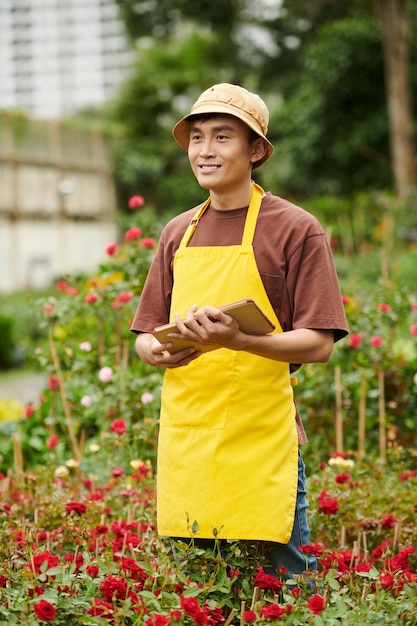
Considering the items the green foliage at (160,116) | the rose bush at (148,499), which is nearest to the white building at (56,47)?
the green foliage at (160,116)

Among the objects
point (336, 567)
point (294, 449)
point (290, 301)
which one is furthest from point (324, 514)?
point (290, 301)

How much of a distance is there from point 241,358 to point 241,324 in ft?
0.61

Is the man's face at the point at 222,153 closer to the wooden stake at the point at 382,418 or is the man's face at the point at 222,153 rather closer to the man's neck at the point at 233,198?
the man's neck at the point at 233,198

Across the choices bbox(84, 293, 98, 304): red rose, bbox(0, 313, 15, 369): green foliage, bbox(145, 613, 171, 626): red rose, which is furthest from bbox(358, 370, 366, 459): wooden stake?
bbox(0, 313, 15, 369): green foliage

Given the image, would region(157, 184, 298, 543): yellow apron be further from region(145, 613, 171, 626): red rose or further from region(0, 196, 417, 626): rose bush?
region(145, 613, 171, 626): red rose

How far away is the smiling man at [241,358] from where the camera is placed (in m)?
1.99

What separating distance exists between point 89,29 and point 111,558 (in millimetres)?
66315

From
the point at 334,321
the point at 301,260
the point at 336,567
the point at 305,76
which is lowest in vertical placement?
the point at 336,567

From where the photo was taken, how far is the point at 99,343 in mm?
4586

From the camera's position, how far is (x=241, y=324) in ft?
6.07

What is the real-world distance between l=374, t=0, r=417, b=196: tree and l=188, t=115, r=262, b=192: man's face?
1199 cm

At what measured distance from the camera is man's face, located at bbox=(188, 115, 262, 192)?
2.06 meters

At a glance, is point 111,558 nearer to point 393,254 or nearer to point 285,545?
point 285,545

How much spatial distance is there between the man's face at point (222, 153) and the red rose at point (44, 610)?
96 centimetres
